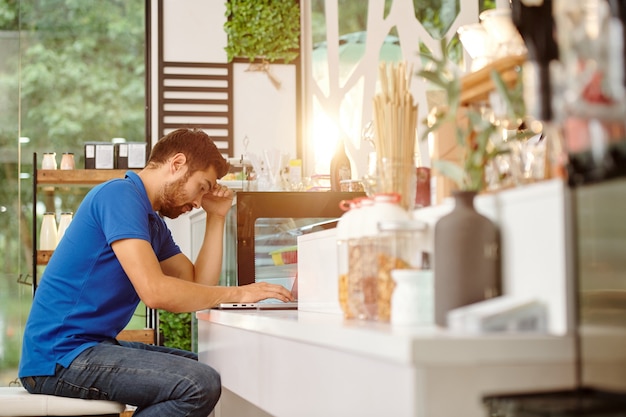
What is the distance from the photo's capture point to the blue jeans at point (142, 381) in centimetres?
279

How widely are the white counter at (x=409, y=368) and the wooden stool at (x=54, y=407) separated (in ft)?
3.79

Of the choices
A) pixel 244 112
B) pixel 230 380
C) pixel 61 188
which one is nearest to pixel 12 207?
pixel 61 188

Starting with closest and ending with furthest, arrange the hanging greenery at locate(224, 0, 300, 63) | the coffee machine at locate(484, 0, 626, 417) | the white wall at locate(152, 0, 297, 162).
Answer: the coffee machine at locate(484, 0, 626, 417)
the hanging greenery at locate(224, 0, 300, 63)
the white wall at locate(152, 0, 297, 162)

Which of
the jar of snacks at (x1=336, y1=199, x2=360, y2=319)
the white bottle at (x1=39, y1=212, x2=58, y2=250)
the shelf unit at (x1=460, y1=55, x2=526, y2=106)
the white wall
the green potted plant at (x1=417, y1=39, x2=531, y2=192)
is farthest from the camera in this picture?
the white wall

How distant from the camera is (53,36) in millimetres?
6348

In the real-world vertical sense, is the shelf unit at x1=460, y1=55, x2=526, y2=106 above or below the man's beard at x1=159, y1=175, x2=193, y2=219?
above

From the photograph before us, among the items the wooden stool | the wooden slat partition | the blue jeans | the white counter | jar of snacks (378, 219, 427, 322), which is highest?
the wooden slat partition

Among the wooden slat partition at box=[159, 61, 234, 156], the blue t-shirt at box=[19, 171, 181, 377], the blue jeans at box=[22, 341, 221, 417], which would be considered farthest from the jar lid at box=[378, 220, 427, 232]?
the wooden slat partition at box=[159, 61, 234, 156]

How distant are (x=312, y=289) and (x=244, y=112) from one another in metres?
3.57

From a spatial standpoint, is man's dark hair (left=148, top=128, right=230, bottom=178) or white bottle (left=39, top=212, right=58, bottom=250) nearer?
man's dark hair (left=148, top=128, right=230, bottom=178)

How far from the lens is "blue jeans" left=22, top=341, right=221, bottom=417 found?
9.15ft

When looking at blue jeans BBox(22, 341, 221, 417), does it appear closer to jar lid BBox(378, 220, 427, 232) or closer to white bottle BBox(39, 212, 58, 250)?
jar lid BBox(378, 220, 427, 232)

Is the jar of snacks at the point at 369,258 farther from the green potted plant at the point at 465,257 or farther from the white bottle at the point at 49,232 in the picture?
the white bottle at the point at 49,232

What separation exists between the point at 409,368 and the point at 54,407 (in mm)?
1946
